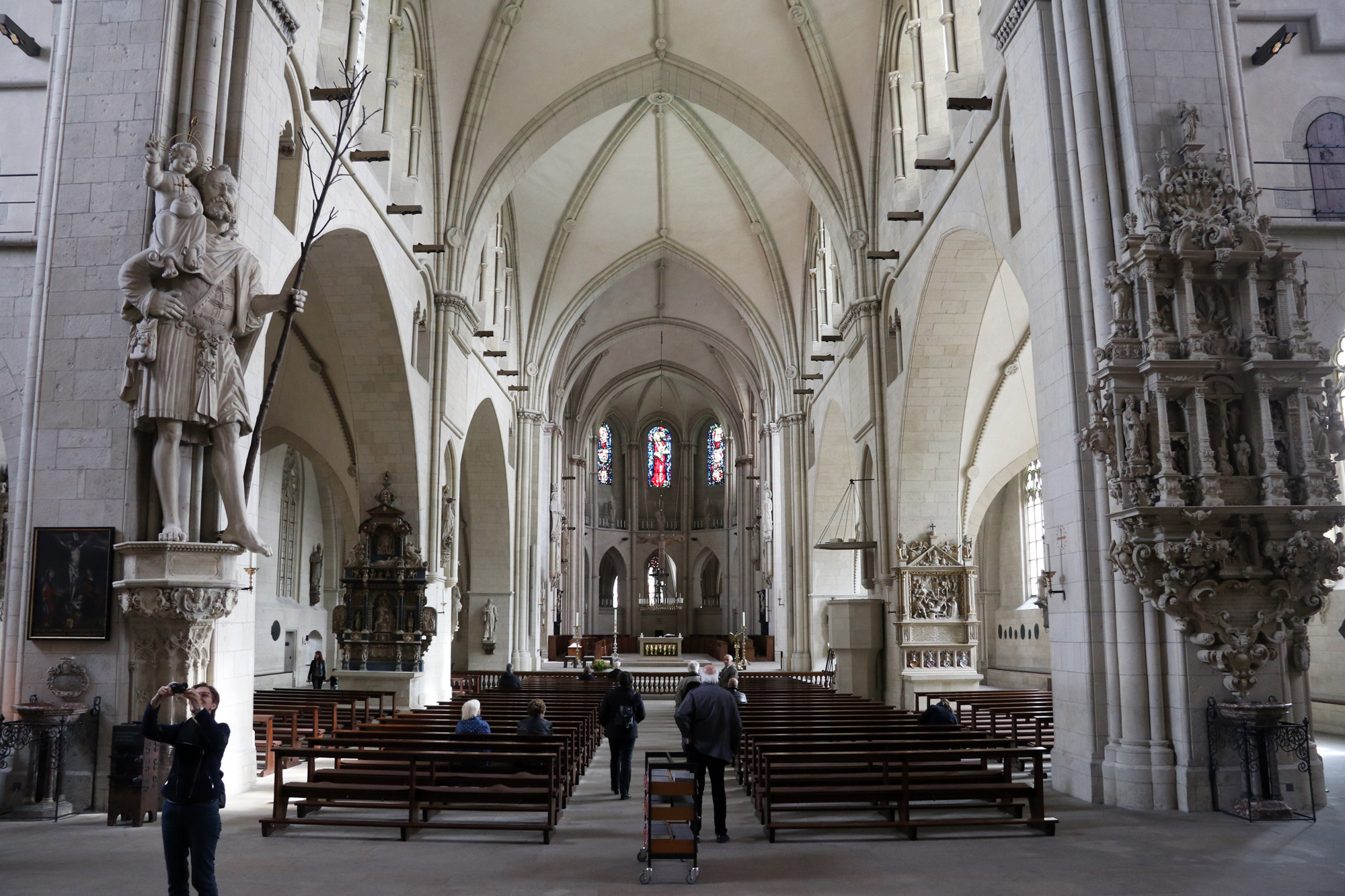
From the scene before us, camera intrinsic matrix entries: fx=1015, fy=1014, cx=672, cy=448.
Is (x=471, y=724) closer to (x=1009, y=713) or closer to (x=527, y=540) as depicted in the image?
(x=1009, y=713)

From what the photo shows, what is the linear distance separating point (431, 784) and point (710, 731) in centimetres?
235

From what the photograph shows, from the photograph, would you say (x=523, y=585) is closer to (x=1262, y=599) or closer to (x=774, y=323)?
(x=774, y=323)

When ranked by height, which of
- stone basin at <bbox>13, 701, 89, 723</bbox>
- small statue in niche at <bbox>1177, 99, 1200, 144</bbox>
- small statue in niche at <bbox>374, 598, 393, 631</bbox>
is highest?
small statue in niche at <bbox>1177, 99, 1200, 144</bbox>

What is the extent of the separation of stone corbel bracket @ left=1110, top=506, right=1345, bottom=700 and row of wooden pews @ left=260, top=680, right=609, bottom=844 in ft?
18.1

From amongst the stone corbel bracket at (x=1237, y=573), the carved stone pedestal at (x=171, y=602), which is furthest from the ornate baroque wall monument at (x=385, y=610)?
the stone corbel bracket at (x=1237, y=573)

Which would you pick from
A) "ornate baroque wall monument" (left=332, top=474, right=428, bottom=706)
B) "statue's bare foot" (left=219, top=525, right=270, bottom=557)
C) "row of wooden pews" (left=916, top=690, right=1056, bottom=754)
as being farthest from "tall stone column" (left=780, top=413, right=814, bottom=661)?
"statue's bare foot" (left=219, top=525, right=270, bottom=557)

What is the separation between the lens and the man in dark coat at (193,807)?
5.34 meters

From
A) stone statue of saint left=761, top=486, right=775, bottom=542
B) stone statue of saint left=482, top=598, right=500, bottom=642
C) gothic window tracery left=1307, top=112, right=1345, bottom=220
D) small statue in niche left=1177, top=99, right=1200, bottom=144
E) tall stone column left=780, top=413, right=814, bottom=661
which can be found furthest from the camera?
stone statue of saint left=761, top=486, right=775, bottom=542

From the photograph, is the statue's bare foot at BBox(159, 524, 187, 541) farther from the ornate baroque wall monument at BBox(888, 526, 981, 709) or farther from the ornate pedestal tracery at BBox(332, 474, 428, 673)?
the ornate baroque wall monument at BBox(888, 526, 981, 709)

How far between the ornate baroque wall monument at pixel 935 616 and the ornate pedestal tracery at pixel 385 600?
28.9ft

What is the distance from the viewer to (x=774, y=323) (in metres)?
32.0

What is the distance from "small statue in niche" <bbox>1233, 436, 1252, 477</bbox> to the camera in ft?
29.8

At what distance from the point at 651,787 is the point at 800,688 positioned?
1363cm

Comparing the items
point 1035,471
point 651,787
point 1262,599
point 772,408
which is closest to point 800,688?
point 1035,471
